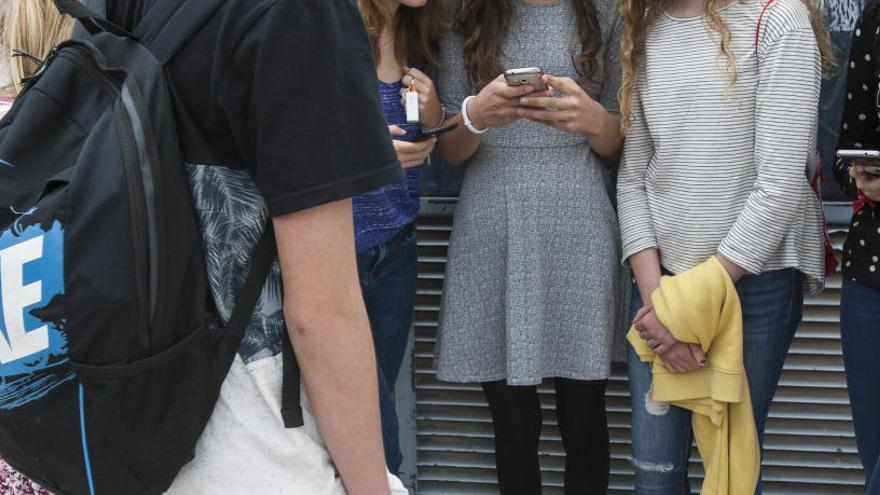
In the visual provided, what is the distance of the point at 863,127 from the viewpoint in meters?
2.89

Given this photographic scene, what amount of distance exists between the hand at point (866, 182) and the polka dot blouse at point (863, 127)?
0.13 m

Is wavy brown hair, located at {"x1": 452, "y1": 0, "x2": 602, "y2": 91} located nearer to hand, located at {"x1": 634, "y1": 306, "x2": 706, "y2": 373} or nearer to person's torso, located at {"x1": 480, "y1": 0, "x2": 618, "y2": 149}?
person's torso, located at {"x1": 480, "y1": 0, "x2": 618, "y2": 149}

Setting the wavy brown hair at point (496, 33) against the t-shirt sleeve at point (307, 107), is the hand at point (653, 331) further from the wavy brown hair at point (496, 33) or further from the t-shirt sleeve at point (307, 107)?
the t-shirt sleeve at point (307, 107)

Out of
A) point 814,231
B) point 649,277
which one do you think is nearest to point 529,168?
point 649,277

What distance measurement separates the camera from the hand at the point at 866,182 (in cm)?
269

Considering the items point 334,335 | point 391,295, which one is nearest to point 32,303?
point 334,335

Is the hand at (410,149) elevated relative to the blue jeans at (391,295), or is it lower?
elevated

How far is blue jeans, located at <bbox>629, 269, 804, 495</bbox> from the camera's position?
2938 mm

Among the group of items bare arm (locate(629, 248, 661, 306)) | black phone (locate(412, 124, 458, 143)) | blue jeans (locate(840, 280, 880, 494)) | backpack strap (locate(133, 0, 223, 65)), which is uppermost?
backpack strap (locate(133, 0, 223, 65))

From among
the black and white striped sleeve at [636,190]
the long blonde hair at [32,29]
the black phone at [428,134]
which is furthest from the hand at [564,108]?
the long blonde hair at [32,29]

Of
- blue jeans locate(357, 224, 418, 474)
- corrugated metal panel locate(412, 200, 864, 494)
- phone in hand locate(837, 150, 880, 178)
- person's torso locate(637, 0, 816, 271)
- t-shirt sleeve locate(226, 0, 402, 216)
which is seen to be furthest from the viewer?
corrugated metal panel locate(412, 200, 864, 494)

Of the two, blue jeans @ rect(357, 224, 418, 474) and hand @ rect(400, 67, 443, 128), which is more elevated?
hand @ rect(400, 67, 443, 128)

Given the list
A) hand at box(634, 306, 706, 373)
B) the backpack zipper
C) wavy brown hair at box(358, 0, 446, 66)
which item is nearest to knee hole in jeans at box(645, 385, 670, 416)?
hand at box(634, 306, 706, 373)

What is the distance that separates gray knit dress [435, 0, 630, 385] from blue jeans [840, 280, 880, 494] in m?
0.67
